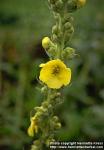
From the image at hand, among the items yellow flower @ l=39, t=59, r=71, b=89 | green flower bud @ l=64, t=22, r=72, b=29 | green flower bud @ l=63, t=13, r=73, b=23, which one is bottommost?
yellow flower @ l=39, t=59, r=71, b=89

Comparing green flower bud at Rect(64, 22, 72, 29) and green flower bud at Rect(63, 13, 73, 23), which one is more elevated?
green flower bud at Rect(63, 13, 73, 23)

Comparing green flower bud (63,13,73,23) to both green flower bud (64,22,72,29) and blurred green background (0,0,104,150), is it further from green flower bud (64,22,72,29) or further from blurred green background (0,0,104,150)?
blurred green background (0,0,104,150)

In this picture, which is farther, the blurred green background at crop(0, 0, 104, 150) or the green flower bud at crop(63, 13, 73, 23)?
the blurred green background at crop(0, 0, 104, 150)

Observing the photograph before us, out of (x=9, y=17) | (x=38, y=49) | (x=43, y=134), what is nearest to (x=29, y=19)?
(x=38, y=49)

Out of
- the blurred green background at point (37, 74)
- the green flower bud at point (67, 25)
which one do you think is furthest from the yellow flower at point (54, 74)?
the blurred green background at point (37, 74)

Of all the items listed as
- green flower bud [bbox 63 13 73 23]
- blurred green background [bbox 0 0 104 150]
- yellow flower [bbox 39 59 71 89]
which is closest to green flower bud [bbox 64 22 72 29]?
green flower bud [bbox 63 13 73 23]

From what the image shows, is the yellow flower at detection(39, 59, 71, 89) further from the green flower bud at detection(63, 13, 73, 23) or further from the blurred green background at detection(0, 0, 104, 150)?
the blurred green background at detection(0, 0, 104, 150)

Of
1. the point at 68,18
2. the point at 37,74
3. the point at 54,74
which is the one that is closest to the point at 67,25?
the point at 68,18
